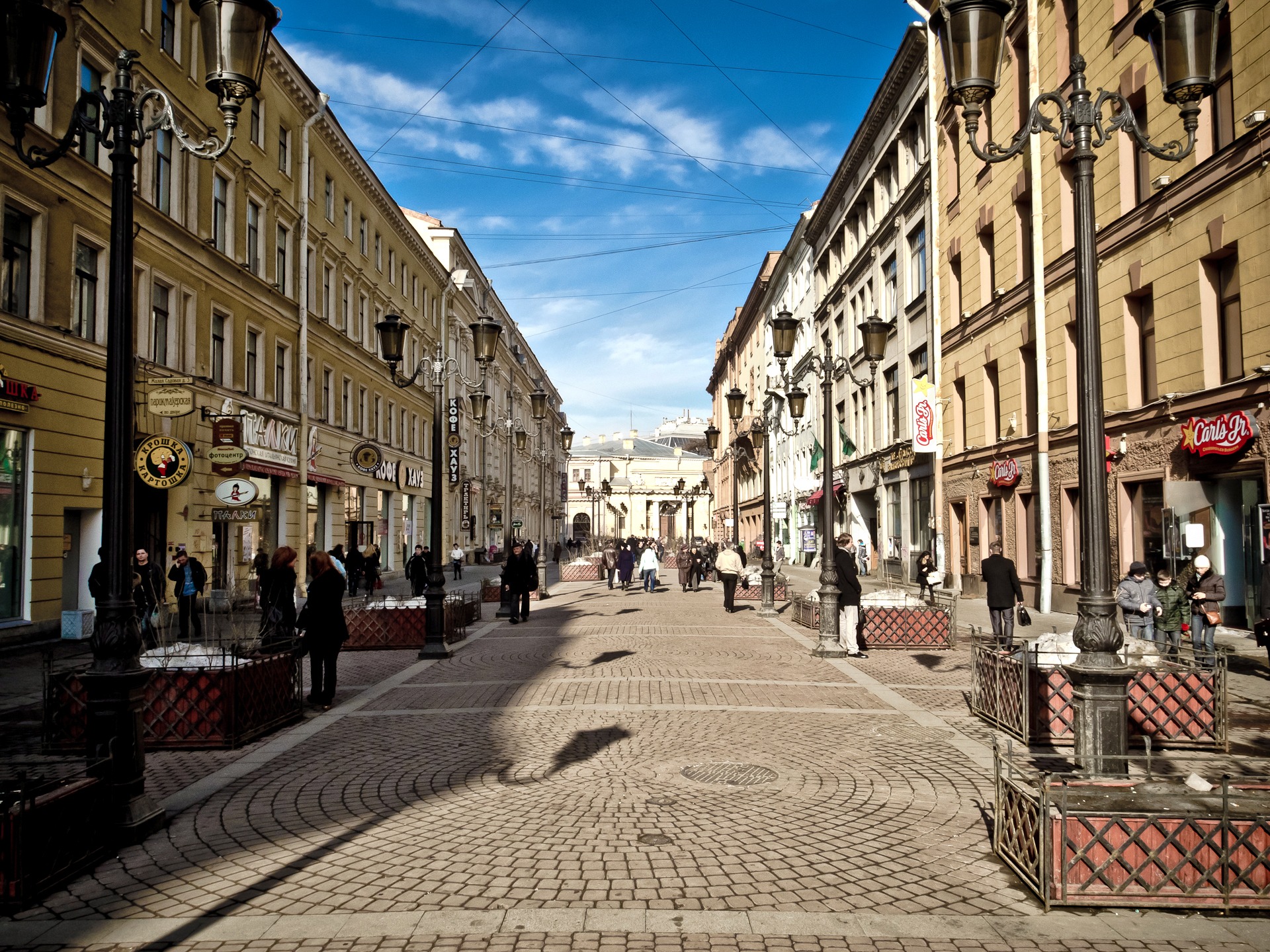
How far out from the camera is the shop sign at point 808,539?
45750 millimetres

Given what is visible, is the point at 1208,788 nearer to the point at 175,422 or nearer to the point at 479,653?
the point at 479,653

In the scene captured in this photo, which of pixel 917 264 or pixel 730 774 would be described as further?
pixel 917 264

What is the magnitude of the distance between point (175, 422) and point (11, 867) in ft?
58.4

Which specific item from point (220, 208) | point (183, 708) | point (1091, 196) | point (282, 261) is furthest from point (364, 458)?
point (1091, 196)

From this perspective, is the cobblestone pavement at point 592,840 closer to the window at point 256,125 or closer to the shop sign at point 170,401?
the shop sign at point 170,401

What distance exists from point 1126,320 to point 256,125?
873 inches

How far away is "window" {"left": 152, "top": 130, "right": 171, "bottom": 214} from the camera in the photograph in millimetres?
20516

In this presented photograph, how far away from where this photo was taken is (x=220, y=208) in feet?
78.3

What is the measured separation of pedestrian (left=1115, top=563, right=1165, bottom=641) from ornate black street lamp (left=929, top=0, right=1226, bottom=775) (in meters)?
7.30

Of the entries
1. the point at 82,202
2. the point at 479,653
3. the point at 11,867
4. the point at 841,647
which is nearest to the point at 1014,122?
the point at 841,647

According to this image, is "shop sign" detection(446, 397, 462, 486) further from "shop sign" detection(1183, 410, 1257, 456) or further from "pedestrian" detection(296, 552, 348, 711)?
"pedestrian" detection(296, 552, 348, 711)

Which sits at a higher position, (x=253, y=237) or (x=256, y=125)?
(x=256, y=125)

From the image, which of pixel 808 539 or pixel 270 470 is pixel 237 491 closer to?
pixel 270 470

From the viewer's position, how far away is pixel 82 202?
17531 millimetres
